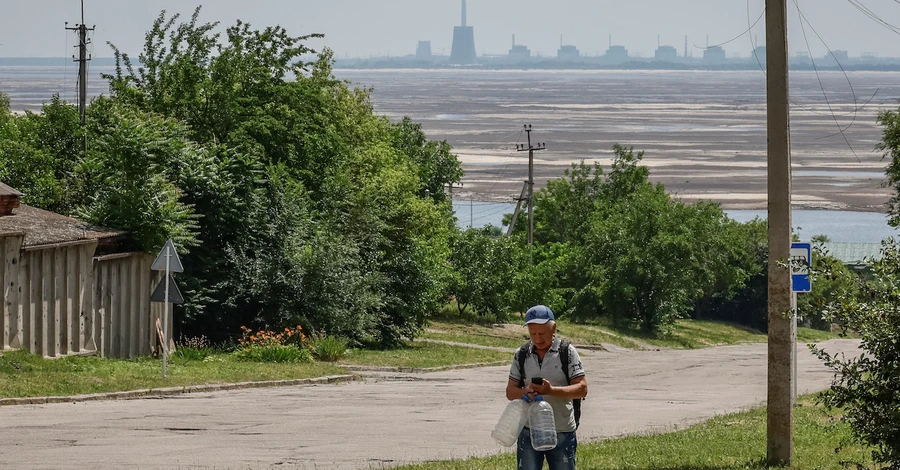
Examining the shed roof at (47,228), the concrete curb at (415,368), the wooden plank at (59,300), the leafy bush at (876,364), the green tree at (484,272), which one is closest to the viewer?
the leafy bush at (876,364)

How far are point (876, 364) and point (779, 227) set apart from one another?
2.36m

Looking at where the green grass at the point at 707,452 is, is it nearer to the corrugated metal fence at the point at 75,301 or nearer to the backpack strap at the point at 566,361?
the backpack strap at the point at 566,361

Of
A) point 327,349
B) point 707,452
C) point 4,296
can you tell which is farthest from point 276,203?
point 707,452

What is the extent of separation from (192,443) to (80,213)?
42.3ft

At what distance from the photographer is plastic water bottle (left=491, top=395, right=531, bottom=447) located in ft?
29.0

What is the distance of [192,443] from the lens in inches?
558

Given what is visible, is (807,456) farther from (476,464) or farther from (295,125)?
(295,125)

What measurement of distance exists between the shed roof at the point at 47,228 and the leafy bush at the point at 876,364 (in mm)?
15594

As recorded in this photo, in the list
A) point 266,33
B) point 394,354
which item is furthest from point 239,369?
point 266,33

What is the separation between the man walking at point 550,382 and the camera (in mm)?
8812

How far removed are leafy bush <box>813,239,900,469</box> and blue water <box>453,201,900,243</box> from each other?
7195 cm

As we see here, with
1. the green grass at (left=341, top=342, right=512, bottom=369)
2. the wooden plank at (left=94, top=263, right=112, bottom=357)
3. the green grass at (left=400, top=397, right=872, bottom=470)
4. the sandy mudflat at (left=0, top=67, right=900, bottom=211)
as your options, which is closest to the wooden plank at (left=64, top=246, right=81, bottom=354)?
the wooden plank at (left=94, top=263, right=112, bottom=357)

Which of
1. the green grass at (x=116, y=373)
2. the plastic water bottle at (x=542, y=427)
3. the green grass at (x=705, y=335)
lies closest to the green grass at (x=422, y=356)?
the green grass at (x=116, y=373)

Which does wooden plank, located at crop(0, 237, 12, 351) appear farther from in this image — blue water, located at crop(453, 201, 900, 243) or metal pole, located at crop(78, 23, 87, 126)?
blue water, located at crop(453, 201, 900, 243)
